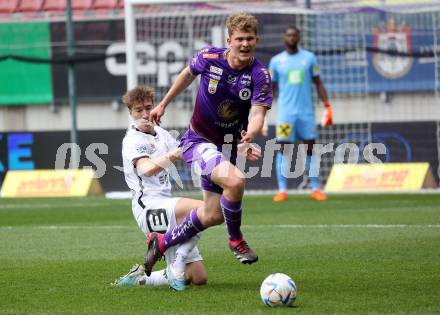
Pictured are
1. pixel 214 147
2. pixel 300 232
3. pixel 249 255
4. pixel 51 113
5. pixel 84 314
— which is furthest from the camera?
pixel 51 113

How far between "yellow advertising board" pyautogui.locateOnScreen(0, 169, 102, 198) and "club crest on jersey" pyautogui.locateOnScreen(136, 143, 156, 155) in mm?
9716

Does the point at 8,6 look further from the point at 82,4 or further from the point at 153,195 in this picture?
the point at 153,195

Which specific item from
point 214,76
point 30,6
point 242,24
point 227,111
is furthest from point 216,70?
point 30,6

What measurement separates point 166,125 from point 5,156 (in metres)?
2.92

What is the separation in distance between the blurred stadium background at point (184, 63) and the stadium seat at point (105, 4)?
147 millimetres

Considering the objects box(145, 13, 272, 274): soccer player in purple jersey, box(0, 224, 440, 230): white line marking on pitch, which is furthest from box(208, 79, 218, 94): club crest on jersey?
box(0, 224, 440, 230): white line marking on pitch

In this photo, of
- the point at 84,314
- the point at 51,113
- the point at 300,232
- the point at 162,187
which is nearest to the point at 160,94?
the point at 51,113

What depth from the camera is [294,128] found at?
15234 mm

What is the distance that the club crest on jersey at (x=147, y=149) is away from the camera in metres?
7.67

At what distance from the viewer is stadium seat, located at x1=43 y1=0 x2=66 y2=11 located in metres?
20.4

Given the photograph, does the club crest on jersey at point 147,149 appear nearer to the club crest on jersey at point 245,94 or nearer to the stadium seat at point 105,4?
the club crest on jersey at point 245,94

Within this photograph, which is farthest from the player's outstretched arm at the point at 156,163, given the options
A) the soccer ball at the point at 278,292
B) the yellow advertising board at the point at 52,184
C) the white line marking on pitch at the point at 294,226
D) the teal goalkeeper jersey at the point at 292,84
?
the yellow advertising board at the point at 52,184

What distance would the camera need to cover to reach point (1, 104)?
19281 mm

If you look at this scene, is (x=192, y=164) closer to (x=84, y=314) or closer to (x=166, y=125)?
(x=84, y=314)
